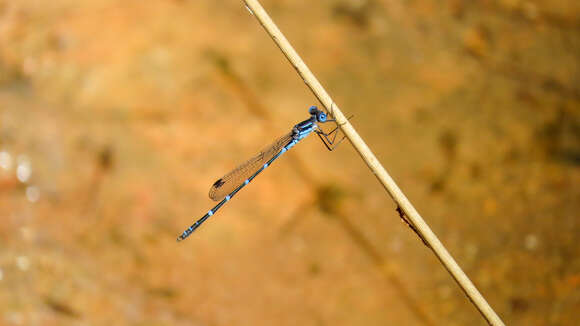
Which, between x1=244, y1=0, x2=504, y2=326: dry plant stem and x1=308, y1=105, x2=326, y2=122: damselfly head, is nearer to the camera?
x1=244, y1=0, x2=504, y2=326: dry plant stem

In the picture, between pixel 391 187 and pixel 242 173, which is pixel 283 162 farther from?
pixel 391 187

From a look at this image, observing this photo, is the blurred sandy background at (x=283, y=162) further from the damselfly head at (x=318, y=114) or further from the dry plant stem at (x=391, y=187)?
the dry plant stem at (x=391, y=187)

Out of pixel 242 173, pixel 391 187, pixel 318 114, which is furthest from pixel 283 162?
pixel 391 187

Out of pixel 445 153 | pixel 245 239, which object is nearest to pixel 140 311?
pixel 245 239

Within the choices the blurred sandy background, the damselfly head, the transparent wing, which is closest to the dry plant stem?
the damselfly head

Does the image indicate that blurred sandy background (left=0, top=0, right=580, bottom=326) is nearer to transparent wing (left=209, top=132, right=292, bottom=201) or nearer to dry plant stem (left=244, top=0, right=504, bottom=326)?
transparent wing (left=209, top=132, right=292, bottom=201)
